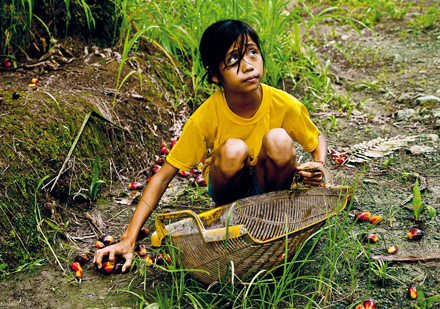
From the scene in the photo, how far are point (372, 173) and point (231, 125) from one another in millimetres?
1108

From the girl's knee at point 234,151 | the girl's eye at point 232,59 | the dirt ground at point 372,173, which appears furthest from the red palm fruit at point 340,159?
the girl's eye at point 232,59

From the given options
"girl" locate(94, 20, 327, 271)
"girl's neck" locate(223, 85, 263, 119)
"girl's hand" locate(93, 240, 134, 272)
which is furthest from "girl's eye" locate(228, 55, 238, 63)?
"girl's hand" locate(93, 240, 134, 272)

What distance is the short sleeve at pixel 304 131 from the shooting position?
1.96 metres

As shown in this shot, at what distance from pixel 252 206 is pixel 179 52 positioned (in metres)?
2.22

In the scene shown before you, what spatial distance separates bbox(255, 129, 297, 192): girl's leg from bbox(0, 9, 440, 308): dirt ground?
34 cm

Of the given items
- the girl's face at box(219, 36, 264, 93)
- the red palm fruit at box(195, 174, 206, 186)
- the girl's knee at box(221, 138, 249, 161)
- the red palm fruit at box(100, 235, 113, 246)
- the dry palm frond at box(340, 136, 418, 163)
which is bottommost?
the red palm fruit at box(195, 174, 206, 186)

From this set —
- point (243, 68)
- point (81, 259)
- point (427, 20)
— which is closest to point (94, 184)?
point (81, 259)

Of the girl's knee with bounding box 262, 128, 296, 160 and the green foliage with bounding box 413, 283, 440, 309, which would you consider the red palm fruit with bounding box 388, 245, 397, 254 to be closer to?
the green foliage with bounding box 413, 283, 440, 309

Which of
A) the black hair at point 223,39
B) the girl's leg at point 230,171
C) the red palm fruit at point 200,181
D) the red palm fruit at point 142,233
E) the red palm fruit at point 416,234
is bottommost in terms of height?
the red palm fruit at point 200,181

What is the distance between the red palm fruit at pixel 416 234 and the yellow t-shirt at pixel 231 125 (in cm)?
59

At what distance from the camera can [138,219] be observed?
71.4 inches

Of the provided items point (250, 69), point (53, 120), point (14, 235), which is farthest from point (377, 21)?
point (14, 235)

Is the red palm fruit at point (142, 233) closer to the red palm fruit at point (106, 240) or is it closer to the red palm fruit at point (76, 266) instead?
the red palm fruit at point (106, 240)

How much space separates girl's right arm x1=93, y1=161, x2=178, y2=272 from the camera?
1764mm
